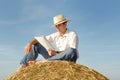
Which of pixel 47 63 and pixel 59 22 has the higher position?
pixel 59 22

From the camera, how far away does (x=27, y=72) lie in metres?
14.5

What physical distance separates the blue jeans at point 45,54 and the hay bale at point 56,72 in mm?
406

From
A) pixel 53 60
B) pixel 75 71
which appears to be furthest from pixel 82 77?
pixel 53 60

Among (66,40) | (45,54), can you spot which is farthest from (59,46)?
(45,54)

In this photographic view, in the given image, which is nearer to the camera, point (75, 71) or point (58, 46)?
point (75, 71)

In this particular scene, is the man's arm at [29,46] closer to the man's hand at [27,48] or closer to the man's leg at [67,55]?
the man's hand at [27,48]

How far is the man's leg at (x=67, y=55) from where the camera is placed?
1488 cm

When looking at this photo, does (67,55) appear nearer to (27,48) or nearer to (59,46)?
(59,46)

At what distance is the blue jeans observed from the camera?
14906mm

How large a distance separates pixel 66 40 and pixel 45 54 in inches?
29.2

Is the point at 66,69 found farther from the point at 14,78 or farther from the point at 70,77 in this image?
the point at 14,78

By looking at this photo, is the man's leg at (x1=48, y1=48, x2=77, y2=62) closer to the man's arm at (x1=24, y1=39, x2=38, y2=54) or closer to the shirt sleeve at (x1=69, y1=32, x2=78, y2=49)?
the shirt sleeve at (x1=69, y1=32, x2=78, y2=49)

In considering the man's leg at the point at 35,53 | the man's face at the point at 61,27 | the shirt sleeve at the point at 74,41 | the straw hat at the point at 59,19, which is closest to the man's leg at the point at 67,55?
the shirt sleeve at the point at 74,41

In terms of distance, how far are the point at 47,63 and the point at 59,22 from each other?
1.40 metres
